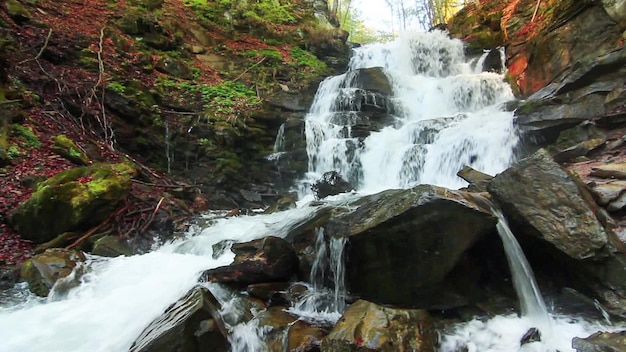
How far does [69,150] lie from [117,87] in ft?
10.2

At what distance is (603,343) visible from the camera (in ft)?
11.0

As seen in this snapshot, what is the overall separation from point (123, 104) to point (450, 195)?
28.8 feet

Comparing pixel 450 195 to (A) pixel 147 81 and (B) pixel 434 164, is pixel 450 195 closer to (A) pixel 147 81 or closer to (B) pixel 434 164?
(B) pixel 434 164

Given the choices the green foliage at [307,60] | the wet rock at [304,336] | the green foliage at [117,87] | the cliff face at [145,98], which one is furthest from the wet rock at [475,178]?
the green foliage at [307,60]

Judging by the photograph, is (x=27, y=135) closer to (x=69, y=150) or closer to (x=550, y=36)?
(x=69, y=150)

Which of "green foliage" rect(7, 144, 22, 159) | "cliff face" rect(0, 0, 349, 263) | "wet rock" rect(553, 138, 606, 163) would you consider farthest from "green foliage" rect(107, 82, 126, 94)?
"wet rock" rect(553, 138, 606, 163)

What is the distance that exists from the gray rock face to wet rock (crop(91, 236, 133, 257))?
576 centimetres

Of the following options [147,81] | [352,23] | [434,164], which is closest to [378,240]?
[434,164]

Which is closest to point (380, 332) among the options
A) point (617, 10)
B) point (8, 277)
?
point (8, 277)

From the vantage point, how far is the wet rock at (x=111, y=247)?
20.2ft

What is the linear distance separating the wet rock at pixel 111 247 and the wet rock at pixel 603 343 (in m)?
6.19

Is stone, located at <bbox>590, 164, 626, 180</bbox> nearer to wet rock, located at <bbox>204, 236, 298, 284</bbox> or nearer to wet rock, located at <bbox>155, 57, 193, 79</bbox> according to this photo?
wet rock, located at <bbox>204, 236, 298, 284</bbox>

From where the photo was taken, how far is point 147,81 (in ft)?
37.7

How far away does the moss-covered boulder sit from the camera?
19.5 ft
